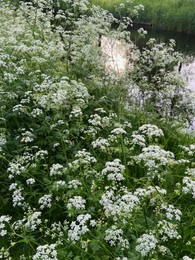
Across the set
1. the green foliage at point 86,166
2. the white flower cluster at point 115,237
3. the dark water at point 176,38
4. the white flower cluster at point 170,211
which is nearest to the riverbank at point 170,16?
the dark water at point 176,38

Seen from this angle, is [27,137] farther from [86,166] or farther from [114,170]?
[114,170]

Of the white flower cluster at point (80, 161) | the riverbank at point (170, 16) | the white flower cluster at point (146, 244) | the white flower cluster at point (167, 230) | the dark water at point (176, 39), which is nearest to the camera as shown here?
the white flower cluster at point (146, 244)

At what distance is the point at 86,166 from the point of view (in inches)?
158

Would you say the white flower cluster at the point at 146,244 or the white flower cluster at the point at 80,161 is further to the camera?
the white flower cluster at the point at 80,161

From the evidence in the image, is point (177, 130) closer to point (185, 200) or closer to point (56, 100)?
point (185, 200)

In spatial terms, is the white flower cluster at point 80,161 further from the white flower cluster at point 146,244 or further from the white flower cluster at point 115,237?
the white flower cluster at point 146,244

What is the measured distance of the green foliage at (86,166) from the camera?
325 centimetres

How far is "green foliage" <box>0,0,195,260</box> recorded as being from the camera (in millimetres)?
3246

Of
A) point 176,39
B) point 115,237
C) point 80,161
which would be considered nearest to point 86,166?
point 80,161

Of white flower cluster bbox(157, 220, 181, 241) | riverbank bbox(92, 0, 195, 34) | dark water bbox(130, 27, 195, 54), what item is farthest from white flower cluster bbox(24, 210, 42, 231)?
riverbank bbox(92, 0, 195, 34)

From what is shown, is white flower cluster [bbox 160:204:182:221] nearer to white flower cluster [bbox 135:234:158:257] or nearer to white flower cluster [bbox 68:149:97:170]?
white flower cluster [bbox 135:234:158:257]

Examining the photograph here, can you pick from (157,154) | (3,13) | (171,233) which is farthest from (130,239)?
(3,13)

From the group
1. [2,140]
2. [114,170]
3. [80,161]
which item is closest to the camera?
[114,170]

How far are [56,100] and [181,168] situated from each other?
2.01 m
